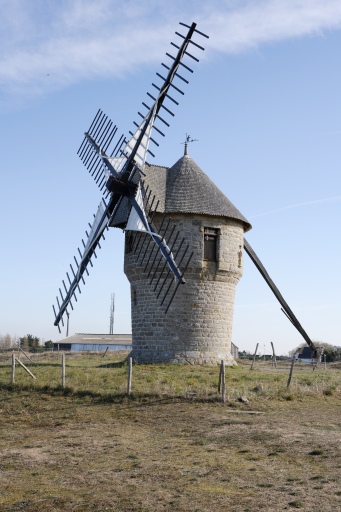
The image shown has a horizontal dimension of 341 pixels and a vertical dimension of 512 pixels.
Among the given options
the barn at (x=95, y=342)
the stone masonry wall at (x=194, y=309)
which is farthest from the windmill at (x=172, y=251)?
the barn at (x=95, y=342)

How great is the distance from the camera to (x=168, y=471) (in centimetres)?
1200

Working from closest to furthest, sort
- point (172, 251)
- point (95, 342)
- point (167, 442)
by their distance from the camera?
point (167, 442) < point (172, 251) < point (95, 342)

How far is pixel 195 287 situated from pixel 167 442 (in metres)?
12.1

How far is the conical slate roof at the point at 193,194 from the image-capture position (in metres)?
26.8

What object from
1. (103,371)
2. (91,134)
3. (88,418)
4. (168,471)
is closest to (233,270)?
(103,371)

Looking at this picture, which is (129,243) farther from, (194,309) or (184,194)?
(194,309)

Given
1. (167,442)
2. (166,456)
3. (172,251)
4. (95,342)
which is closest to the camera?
(166,456)

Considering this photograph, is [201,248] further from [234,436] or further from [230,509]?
[230,509]

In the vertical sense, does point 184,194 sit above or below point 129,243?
above

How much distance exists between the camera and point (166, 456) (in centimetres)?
1338

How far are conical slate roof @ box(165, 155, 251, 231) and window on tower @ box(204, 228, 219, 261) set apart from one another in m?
0.77

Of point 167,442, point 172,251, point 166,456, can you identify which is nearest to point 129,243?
point 172,251

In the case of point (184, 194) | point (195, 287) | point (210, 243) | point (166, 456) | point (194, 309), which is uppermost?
point (184, 194)

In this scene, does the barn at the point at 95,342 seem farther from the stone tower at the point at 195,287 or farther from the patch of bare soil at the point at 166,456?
the patch of bare soil at the point at 166,456
